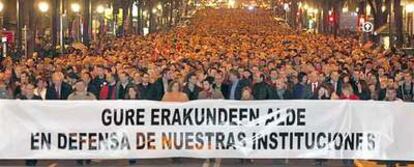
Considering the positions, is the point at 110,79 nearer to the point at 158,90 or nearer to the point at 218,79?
the point at 158,90

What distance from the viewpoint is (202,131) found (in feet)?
53.1

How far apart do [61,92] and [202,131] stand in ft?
13.1

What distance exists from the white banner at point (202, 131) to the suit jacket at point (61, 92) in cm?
264

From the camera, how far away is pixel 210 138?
1619cm

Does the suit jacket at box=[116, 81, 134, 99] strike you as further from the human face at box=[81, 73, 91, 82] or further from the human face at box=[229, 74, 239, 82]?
the human face at box=[229, 74, 239, 82]

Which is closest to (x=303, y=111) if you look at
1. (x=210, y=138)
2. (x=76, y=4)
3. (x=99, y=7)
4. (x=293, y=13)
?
(x=210, y=138)

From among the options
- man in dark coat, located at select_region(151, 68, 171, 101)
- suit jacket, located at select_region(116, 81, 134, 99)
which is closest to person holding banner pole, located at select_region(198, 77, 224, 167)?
man in dark coat, located at select_region(151, 68, 171, 101)

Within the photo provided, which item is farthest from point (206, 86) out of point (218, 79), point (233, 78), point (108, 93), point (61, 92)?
point (61, 92)

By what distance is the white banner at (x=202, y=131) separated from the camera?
1616cm

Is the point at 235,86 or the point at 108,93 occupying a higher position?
the point at 235,86

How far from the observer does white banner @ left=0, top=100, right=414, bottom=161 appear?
16.2 m

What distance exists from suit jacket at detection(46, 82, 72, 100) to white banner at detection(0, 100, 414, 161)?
2645 mm

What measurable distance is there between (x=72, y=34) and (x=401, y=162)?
50082 mm

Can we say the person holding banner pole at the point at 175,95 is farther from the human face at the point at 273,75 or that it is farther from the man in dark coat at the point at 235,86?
the human face at the point at 273,75
